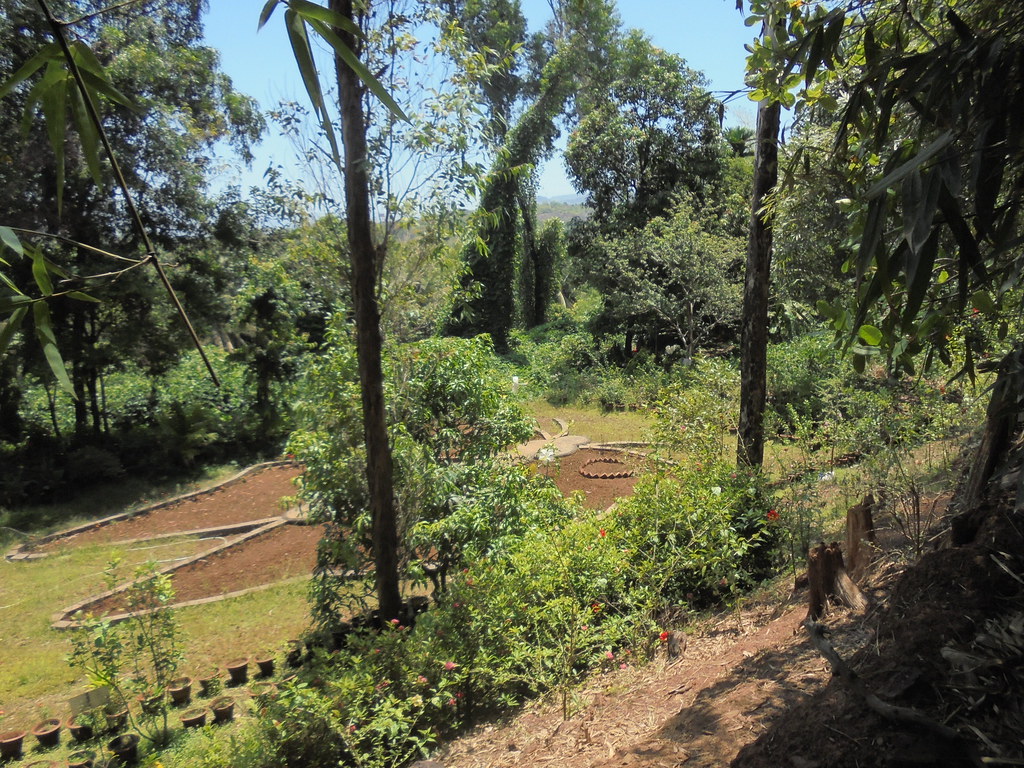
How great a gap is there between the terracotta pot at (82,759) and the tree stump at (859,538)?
507 cm

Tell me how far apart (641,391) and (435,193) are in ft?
40.2

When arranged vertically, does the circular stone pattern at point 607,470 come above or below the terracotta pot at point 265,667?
above

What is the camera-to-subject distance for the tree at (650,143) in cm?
2053

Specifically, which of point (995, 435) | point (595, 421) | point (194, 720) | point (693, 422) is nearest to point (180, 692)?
point (194, 720)

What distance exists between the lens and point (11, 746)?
5035 mm

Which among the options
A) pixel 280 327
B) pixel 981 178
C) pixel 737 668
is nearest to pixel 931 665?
pixel 981 178

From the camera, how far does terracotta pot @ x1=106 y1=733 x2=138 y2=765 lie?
4.88 metres

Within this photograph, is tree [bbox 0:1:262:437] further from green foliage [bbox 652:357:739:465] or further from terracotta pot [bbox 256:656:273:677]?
green foliage [bbox 652:357:739:465]

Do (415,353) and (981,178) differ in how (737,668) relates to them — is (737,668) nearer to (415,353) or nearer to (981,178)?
(981,178)

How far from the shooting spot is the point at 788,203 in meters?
4.85

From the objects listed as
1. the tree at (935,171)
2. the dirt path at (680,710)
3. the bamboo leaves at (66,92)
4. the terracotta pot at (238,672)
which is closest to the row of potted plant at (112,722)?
the terracotta pot at (238,672)

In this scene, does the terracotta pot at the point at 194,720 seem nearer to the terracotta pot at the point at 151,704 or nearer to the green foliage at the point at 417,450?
the terracotta pot at the point at 151,704

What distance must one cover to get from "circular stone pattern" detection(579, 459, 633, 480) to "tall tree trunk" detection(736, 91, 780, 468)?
13.5ft

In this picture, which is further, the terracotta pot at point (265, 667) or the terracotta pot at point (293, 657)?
the terracotta pot at point (265, 667)
